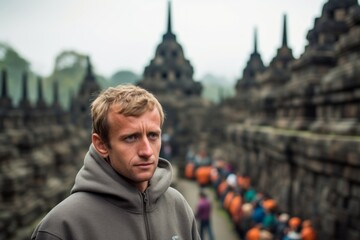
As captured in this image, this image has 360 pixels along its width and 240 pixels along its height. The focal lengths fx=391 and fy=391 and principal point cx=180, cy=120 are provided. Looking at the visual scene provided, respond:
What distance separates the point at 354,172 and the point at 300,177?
104 inches

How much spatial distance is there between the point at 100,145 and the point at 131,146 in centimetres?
16

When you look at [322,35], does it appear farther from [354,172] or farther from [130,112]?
[130,112]

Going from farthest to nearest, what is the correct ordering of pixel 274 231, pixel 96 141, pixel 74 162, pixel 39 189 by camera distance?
pixel 74 162, pixel 39 189, pixel 274 231, pixel 96 141

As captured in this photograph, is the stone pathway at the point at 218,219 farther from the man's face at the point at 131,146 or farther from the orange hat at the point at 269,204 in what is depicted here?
the man's face at the point at 131,146

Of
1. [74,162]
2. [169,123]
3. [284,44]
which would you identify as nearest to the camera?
[284,44]

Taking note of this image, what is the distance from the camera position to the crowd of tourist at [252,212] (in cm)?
721

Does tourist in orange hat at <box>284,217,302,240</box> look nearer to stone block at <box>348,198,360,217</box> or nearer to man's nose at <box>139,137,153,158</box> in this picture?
stone block at <box>348,198,360,217</box>

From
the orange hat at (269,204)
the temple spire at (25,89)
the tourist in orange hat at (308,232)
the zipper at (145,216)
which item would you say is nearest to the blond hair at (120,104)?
the zipper at (145,216)

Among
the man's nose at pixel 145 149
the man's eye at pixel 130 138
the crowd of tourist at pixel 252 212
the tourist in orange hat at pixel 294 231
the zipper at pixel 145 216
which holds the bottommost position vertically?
the crowd of tourist at pixel 252 212

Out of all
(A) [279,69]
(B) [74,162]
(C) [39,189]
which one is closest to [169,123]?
(B) [74,162]

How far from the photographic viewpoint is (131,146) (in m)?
1.67

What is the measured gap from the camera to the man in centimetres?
156

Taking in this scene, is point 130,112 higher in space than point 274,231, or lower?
higher

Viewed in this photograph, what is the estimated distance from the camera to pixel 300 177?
815 cm
